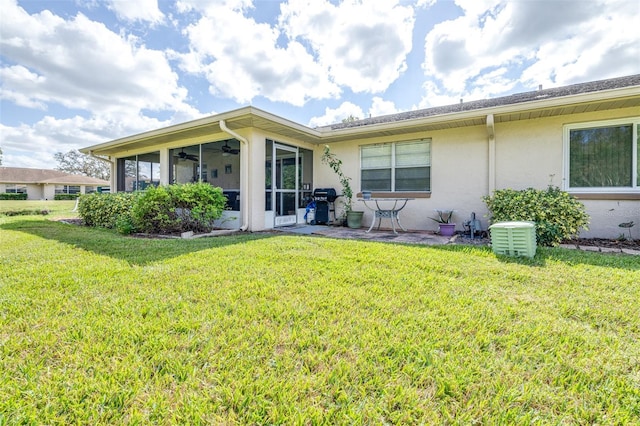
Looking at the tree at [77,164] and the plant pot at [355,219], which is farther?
the tree at [77,164]

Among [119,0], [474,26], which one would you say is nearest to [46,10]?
[119,0]

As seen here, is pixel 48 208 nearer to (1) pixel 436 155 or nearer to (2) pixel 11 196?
(1) pixel 436 155

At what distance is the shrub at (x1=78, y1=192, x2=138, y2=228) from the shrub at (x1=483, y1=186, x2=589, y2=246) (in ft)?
27.6

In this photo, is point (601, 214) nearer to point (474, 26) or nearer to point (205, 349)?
point (474, 26)

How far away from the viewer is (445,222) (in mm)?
6734

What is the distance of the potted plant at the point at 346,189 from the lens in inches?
298

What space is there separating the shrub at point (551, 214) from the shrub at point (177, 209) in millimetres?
6104

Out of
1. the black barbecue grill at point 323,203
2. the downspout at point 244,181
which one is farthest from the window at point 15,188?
the black barbecue grill at point 323,203

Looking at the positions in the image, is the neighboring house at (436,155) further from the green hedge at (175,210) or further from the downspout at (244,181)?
the green hedge at (175,210)

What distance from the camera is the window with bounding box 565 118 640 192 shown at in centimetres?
541

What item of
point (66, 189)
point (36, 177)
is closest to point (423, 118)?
point (66, 189)

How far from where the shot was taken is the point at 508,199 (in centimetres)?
539

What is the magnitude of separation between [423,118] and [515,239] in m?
3.31

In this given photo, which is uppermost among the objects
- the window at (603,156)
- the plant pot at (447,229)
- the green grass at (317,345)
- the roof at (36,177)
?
the roof at (36,177)
